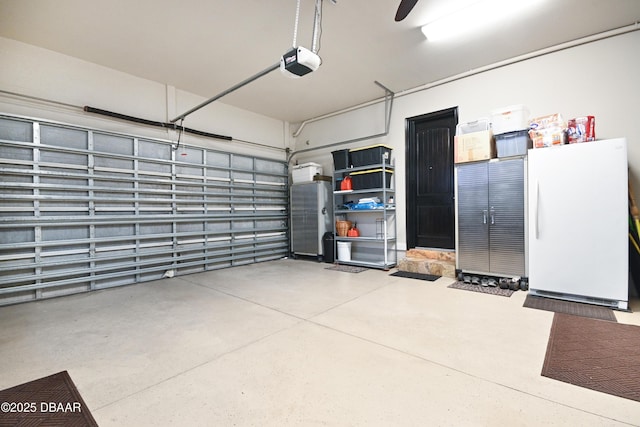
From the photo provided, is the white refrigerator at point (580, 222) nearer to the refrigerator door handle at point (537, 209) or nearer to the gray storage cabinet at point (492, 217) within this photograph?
the refrigerator door handle at point (537, 209)

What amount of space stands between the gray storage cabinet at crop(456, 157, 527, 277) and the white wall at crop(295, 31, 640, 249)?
111cm

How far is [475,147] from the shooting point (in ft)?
13.7

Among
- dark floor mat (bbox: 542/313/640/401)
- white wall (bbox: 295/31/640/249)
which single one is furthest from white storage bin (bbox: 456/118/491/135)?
dark floor mat (bbox: 542/313/640/401)

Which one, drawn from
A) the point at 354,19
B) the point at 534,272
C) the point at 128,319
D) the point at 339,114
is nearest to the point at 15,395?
the point at 128,319

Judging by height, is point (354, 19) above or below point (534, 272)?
above

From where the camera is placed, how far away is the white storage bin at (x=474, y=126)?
4.23m

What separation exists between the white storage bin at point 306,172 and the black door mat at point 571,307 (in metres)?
4.58

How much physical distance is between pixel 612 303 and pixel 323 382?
3.47 meters

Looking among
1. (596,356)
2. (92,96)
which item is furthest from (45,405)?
(92,96)

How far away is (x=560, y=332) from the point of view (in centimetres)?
251

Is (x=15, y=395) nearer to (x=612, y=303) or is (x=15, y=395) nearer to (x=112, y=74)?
(x=112, y=74)

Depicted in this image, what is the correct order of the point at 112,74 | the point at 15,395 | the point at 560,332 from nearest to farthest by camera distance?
the point at 15,395 → the point at 560,332 → the point at 112,74

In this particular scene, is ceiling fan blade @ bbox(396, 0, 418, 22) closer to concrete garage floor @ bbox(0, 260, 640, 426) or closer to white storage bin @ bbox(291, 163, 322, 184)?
concrete garage floor @ bbox(0, 260, 640, 426)

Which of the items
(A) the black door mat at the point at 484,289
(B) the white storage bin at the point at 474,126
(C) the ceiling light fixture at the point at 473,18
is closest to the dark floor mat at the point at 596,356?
(A) the black door mat at the point at 484,289
